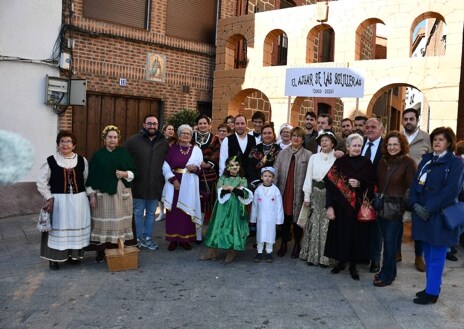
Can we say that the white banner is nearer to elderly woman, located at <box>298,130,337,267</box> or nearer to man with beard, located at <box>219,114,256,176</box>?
man with beard, located at <box>219,114,256,176</box>

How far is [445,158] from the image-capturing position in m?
4.27

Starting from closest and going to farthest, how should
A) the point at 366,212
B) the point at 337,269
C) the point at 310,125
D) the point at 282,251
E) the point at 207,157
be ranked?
1. the point at 366,212
2. the point at 337,269
3. the point at 282,251
4. the point at 207,157
5. the point at 310,125

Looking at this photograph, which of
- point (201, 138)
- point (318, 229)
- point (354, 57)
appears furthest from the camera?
point (354, 57)

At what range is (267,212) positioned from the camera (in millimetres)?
5664

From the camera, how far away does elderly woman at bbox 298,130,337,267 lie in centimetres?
543

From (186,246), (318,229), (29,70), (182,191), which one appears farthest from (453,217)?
(29,70)

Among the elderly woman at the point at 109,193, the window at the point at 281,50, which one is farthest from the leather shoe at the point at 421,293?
the window at the point at 281,50

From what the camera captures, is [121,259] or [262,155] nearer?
[121,259]

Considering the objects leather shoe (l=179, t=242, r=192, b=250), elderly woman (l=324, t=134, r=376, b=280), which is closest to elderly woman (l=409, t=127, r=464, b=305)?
elderly woman (l=324, t=134, r=376, b=280)

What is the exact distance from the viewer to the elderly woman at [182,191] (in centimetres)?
602

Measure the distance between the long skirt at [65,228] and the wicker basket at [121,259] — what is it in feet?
1.29

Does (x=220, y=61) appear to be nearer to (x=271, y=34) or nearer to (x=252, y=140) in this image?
(x=271, y=34)

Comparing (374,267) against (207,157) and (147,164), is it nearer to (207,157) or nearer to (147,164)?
(207,157)

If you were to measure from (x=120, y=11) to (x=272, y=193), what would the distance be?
6.37 metres
